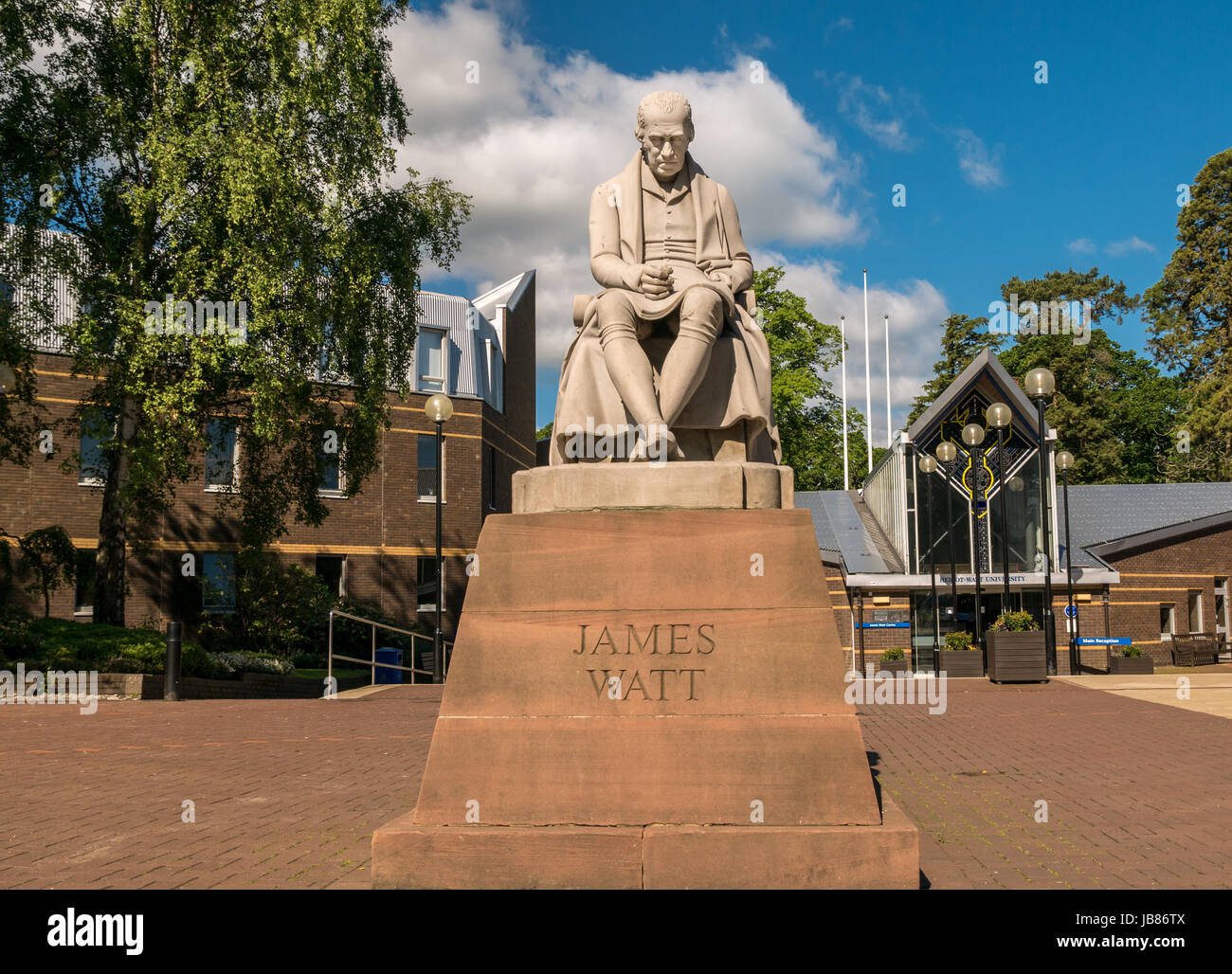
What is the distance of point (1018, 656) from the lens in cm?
1834

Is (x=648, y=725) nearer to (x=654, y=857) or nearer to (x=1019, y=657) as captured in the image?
(x=654, y=857)

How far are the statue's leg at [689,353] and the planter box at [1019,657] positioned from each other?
1449 cm

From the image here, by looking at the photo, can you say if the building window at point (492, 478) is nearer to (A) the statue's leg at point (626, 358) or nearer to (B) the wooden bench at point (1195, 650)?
(B) the wooden bench at point (1195, 650)

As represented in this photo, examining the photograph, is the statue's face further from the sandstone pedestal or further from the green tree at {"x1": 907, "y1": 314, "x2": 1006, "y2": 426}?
the green tree at {"x1": 907, "y1": 314, "x2": 1006, "y2": 426}

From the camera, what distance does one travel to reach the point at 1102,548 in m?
31.7

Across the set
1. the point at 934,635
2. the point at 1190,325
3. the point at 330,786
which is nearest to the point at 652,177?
the point at 330,786

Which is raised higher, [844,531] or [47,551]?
[844,531]

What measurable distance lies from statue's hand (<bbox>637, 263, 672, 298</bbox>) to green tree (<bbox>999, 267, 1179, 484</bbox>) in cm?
4479

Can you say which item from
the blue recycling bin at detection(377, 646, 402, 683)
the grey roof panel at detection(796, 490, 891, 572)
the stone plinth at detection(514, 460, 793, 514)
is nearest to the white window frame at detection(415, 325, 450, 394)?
the blue recycling bin at detection(377, 646, 402, 683)

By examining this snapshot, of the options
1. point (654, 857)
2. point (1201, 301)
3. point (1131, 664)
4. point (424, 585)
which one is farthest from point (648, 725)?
point (1201, 301)

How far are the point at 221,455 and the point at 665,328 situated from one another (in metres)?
27.1

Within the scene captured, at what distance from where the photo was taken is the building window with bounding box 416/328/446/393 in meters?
35.6
